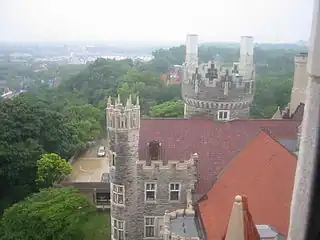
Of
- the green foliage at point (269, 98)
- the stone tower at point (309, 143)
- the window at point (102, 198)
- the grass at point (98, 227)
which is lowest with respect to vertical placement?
the grass at point (98, 227)

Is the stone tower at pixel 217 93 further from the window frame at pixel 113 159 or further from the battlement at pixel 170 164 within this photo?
the window frame at pixel 113 159

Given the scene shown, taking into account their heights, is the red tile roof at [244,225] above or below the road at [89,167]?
above

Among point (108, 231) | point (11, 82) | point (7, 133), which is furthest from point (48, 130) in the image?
point (11, 82)

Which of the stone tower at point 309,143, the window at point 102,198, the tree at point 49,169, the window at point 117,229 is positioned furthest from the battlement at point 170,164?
the tree at point 49,169

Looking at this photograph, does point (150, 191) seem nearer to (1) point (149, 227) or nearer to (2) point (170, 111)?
(1) point (149, 227)

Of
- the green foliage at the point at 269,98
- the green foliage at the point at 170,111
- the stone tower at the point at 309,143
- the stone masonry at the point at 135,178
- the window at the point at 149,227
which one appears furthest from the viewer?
the green foliage at the point at 269,98

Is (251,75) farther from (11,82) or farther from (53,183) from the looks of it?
(11,82)

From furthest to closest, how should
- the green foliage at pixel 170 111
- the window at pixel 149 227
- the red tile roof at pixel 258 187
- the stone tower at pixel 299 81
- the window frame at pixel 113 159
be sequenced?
1. the green foliage at pixel 170 111
2. the stone tower at pixel 299 81
3. the window at pixel 149 227
4. the window frame at pixel 113 159
5. the red tile roof at pixel 258 187
